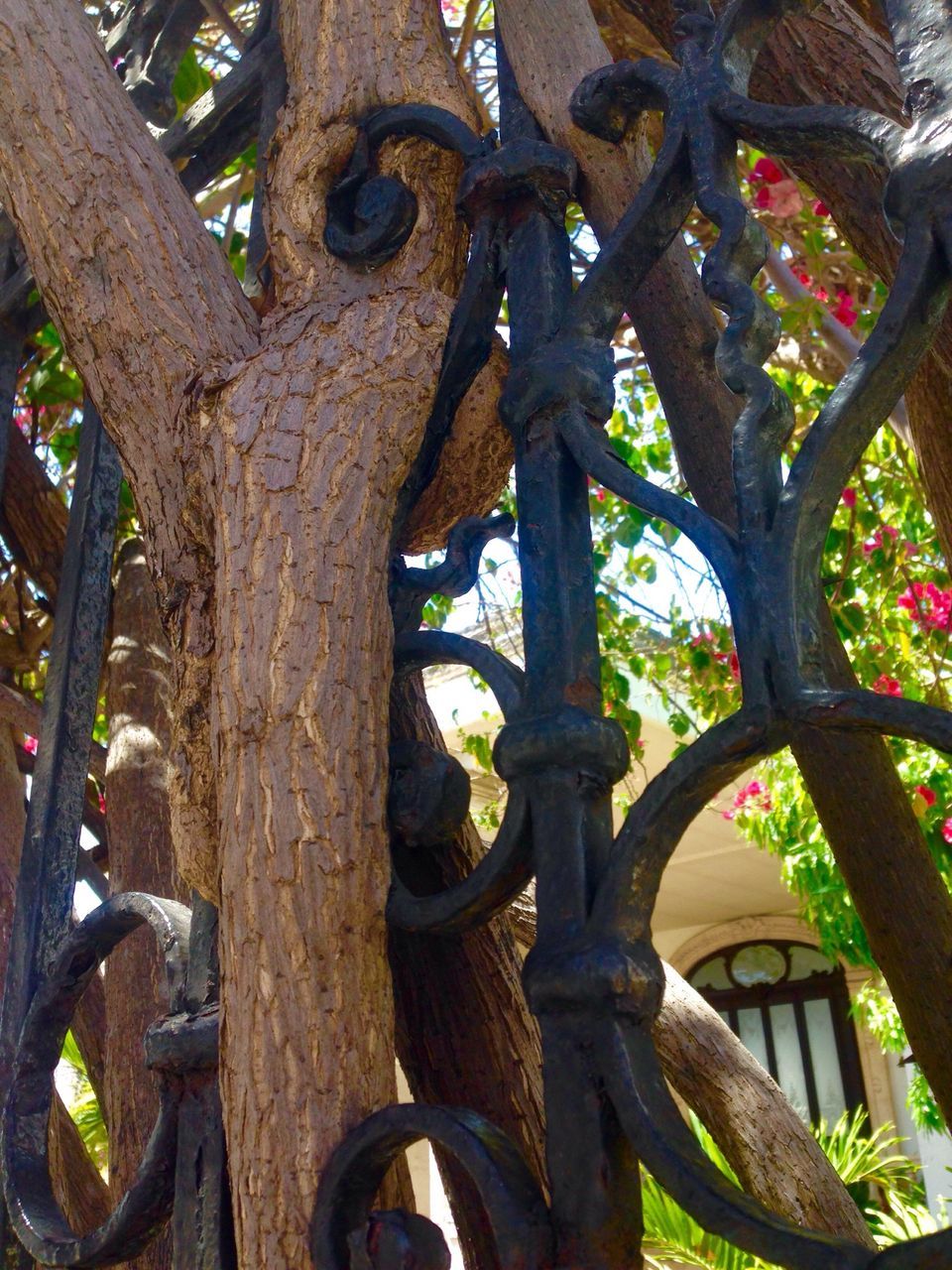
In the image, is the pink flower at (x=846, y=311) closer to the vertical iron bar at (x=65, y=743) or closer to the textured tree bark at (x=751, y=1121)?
the textured tree bark at (x=751, y=1121)

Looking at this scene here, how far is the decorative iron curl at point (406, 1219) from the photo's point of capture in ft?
2.21

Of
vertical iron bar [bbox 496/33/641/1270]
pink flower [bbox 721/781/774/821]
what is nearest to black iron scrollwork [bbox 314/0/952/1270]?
vertical iron bar [bbox 496/33/641/1270]

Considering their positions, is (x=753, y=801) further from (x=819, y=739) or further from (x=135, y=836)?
(x=819, y=739)

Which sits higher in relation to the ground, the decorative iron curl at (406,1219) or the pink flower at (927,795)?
the pink flower at (927,795)

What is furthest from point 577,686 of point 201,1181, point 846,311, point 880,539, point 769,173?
point 880,539

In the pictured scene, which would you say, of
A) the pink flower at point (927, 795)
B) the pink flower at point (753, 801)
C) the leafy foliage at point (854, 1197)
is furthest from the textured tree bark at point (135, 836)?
the pink flower at point (753, 801)

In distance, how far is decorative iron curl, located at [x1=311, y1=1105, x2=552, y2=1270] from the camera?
67 centimetres

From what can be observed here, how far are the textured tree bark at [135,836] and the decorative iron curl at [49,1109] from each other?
63 cm

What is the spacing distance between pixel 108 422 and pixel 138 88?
823 millimetres

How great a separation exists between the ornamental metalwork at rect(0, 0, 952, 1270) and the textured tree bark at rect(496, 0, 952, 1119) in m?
0.05

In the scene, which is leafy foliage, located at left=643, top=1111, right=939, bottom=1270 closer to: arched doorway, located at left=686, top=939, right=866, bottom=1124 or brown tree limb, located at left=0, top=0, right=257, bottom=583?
arched doorway, located at left=686, top=939, right=866, bottom=1124

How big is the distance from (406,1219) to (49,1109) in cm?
43

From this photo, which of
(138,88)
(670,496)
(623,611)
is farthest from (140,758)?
(623,611)

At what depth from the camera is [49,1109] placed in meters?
1.02
